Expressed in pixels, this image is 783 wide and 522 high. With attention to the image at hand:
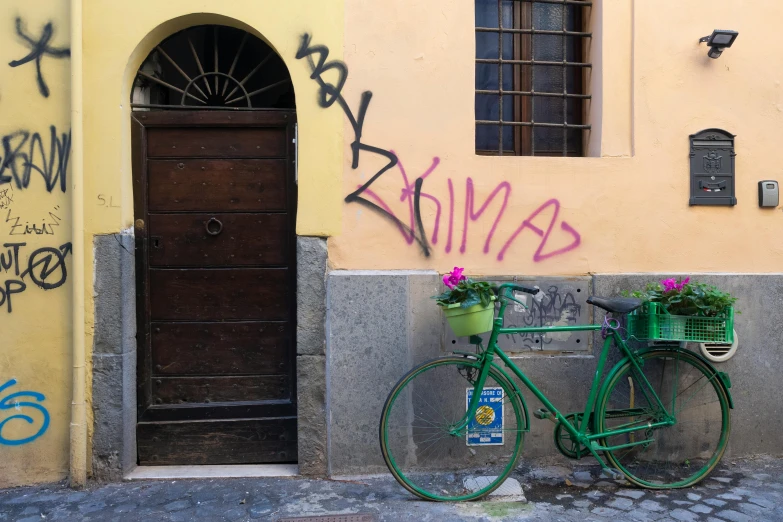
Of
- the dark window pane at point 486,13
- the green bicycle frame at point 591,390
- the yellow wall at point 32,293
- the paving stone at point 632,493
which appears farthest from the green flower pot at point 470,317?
the yellow wall at point 32,293

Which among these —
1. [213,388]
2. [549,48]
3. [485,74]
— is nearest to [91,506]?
[213,388]

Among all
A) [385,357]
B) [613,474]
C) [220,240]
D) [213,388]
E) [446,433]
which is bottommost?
[613,474]

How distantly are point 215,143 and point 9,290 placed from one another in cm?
159

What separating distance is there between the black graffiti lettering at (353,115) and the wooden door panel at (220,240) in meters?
0.58

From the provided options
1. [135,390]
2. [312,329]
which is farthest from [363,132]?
[135,390]

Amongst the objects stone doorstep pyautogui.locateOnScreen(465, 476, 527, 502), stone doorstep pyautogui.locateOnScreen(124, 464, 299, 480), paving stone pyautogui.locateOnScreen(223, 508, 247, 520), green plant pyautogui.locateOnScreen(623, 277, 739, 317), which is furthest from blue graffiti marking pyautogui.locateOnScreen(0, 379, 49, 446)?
green plant pyautogui.locateOnScreen(623, 277, 739, 317)

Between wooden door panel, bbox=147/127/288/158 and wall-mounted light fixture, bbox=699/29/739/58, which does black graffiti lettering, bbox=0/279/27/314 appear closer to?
wooden door panel, bbox=147/127/288/158

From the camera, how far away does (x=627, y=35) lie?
4.44 metres

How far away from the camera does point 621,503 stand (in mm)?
3791

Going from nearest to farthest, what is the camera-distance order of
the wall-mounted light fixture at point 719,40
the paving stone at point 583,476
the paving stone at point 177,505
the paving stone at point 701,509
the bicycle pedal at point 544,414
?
the paving stone at point 701,509 < the paving stone at point 177,505 < the bicycle pedal at point 544,414 < the paving stone at point 583,476 < the wall-mounted light fixture at point 719,40

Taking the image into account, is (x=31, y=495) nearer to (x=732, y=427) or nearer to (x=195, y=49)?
(x=195, y=49)

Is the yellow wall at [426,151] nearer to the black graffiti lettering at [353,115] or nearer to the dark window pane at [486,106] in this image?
the black graffiti lettering at [353,115]

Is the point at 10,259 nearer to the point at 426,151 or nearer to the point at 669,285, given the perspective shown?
the point at 426,151

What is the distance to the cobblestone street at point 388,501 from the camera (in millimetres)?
3664
